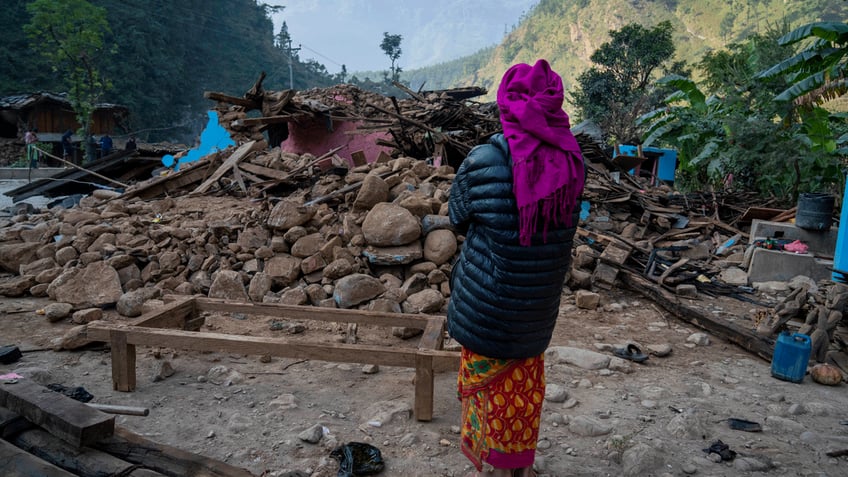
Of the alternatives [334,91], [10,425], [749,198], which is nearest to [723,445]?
[10,425]

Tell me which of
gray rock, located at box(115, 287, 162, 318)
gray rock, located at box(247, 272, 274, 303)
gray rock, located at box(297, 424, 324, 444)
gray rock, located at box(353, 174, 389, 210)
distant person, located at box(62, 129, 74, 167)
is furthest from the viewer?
distant person, located at box(62, 129, 74, 167)

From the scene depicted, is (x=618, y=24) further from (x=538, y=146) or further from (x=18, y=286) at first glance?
(x=538, y=146)

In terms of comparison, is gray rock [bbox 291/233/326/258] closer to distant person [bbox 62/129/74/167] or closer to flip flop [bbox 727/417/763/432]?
flip flop [bbox 727/417/763/432]

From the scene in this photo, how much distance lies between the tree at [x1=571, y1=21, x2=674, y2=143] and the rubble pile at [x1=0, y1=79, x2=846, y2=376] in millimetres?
17134

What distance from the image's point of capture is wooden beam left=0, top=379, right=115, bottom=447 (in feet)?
7.27

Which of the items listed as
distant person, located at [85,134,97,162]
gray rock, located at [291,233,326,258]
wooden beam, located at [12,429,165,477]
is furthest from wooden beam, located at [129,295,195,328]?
distant person, located at [85,134,97,162]

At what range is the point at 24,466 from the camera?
2021 mm

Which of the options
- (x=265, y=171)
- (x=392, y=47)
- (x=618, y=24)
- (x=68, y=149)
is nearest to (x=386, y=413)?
(x=265, y=171)

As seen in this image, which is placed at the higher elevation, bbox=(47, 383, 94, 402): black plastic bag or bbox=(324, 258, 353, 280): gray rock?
bbox=(324, 258, 353, 280): gray rock

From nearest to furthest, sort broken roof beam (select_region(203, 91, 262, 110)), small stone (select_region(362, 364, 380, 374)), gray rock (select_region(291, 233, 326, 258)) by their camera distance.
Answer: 1. small stone (select_region(362, 364, 380, 374))
2. gray rock (select_region(291, 233, 326, 258))
3. broken roof beam (select_region(203, 91, 262, 110))

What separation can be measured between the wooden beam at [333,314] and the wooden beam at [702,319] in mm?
2877

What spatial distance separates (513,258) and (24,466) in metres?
2.03

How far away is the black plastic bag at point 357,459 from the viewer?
2596 mm

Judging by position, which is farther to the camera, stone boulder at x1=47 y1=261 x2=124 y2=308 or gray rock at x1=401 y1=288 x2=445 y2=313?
stone boulder at x1=47 y1=261 x2=124 y2=308
